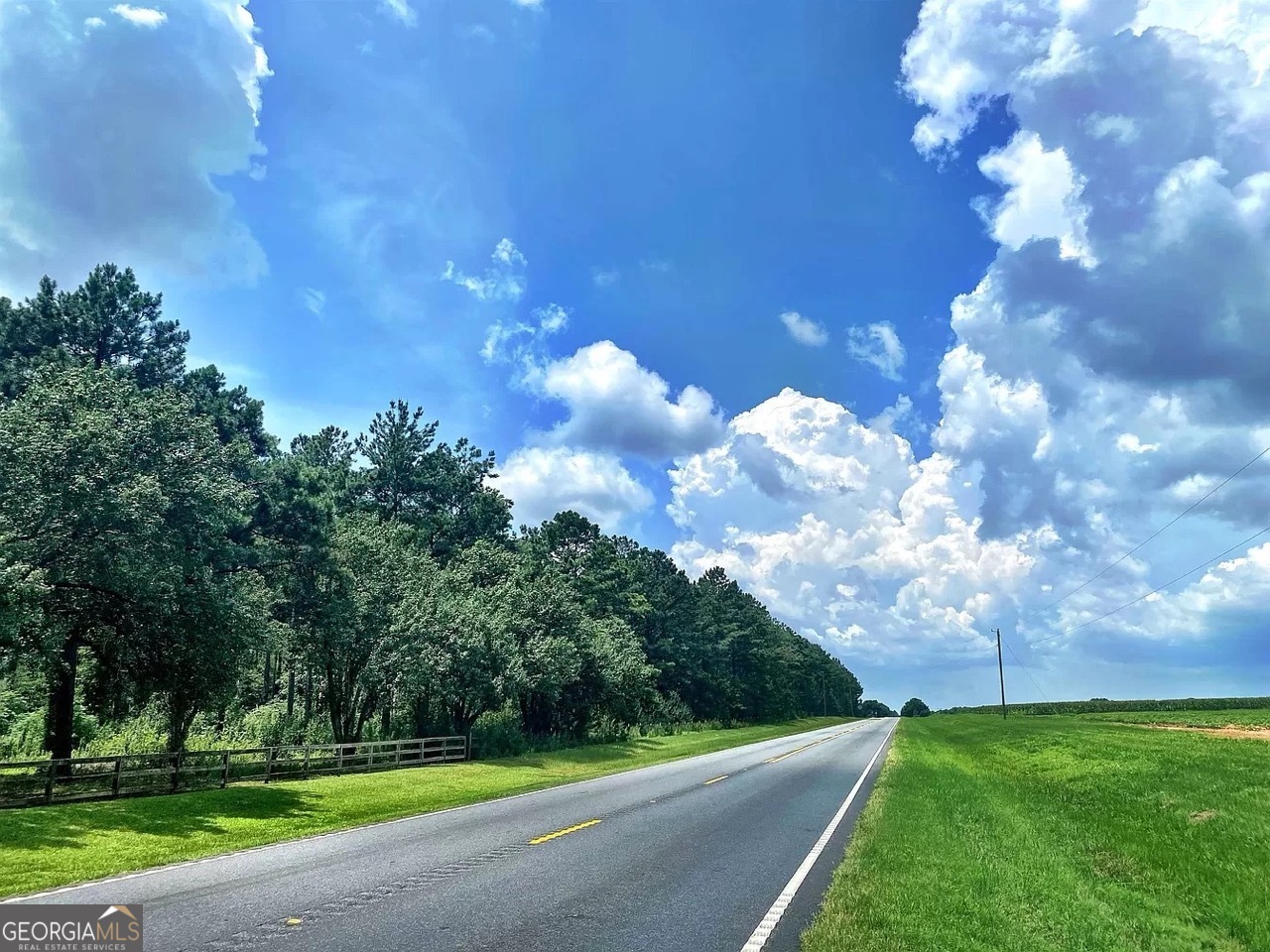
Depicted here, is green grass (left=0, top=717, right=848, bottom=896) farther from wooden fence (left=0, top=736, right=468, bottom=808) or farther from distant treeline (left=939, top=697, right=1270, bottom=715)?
distant treeline (left=939, top=697, right=1270, bottom=715)

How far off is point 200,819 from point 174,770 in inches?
204

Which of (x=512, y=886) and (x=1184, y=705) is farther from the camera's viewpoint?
(x=1184, y=705)

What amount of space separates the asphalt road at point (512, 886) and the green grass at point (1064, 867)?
83 cm

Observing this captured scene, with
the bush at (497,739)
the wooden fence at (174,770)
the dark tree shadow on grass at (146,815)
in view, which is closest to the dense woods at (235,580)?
the bush at (497,739)

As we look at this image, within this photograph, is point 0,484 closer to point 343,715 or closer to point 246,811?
point 246,811

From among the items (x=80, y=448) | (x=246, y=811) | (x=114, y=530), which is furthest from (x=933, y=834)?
(x=80, y=448)

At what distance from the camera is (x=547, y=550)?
62188mm

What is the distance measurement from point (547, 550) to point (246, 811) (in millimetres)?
44839

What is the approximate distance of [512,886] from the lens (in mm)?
9430

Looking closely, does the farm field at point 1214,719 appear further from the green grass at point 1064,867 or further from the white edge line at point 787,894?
the white edge line at point 787,894

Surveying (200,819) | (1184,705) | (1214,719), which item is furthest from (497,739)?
(1184,705)

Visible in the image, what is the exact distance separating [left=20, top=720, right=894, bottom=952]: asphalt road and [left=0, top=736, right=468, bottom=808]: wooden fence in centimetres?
849

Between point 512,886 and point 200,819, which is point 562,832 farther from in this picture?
point 200,819

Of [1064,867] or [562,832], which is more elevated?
[562,832]
